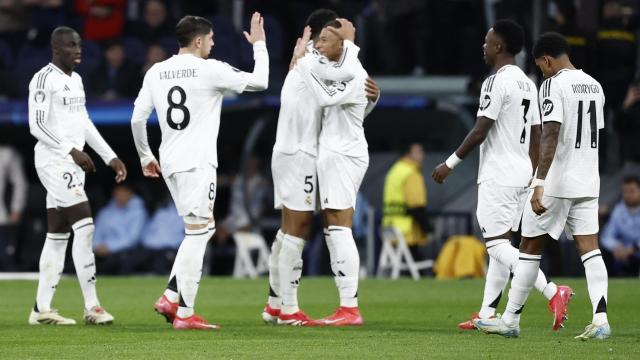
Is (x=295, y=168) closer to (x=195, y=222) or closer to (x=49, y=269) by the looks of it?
(x=195, y=222)

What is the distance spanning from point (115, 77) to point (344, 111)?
36.5ft

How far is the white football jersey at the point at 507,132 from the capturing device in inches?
445

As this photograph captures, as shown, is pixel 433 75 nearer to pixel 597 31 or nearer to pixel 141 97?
pixel 597 31

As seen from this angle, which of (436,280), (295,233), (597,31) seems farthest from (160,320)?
(597,31)

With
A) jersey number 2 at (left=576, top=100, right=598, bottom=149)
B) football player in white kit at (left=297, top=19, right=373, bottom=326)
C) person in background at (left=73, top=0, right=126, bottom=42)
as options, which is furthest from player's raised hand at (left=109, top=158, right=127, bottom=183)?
person in background at (left=73, top=0, right=126, bottom=42)

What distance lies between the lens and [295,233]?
12.2 metres

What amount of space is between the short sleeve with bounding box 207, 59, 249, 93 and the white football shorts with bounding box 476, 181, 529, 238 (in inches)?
79.9

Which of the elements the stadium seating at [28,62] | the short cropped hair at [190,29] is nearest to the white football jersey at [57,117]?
the short cropped hair at [190,29]

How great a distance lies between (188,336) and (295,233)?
1.58m

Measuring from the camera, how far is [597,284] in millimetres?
10539

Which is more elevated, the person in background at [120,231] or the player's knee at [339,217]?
the player's knee at [339,217]

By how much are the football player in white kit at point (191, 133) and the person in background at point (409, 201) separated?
9702 mm

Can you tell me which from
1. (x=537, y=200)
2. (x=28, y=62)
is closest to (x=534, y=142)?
(x=537, y=200)

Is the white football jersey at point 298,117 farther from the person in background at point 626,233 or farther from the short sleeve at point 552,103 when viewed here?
the person in background at point 626,233
